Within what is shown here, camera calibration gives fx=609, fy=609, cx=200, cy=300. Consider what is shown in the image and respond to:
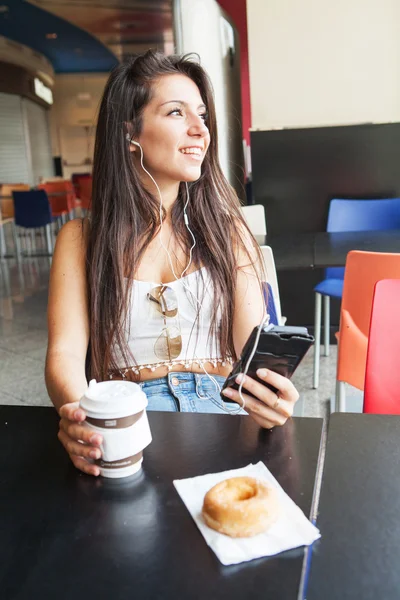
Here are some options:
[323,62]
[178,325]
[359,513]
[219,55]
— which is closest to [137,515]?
[359,513]

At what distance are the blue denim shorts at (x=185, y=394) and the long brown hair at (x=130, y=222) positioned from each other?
0.36 ft

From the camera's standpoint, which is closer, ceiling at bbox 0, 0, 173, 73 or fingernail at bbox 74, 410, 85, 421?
fingernail at bbox 74, 410, 85, 421

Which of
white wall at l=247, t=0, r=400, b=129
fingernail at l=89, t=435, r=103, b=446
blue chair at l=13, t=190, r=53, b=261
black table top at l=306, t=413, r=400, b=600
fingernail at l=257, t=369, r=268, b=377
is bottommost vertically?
blue chair at l=13, t=190, r=53, b=261

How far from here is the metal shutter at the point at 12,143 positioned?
13.7m

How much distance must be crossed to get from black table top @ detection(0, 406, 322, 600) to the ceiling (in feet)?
26.8

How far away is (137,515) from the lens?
2.57ft

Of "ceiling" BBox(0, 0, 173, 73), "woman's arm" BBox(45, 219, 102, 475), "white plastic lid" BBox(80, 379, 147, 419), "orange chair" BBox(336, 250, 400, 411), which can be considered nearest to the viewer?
"white plastic lid" BBox(80, 379, 147, 419)

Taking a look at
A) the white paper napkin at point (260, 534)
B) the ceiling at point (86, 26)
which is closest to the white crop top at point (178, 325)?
the white paper napkin at point (260, 534)

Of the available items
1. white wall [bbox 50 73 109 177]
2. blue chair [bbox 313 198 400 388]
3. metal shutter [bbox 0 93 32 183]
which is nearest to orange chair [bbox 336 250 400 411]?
blue chair [bbox 313 198 400 388]

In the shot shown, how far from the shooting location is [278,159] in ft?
14.3

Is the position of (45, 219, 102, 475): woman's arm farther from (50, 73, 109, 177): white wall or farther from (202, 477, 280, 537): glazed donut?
(50, 73, 109, 177): white wall

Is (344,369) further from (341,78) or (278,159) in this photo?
(341,78)

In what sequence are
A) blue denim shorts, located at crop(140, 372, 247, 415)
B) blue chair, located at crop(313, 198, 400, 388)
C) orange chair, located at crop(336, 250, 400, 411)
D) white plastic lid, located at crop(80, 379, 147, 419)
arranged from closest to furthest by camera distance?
white plastic lid, located at crop(80, 379, 147, 419) < blue denim shorts, located at crop(140, 372, 247, 415) < orange chair, located at crop(336, 250, 400, 411) < blue chair, located at crop(313, 198, 400, 388)

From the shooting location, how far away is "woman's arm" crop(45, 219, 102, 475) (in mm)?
1258
